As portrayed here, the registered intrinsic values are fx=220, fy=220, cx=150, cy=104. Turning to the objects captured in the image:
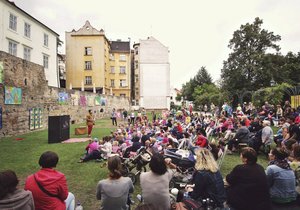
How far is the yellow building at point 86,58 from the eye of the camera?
150 ft

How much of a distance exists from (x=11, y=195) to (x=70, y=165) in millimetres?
5956

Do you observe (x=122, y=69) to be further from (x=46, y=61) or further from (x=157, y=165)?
(x=157, y=165)

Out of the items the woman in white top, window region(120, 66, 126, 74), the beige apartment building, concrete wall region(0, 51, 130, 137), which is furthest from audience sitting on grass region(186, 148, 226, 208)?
window region(120, 66, 126, 74)

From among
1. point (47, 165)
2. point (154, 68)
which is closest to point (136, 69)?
point (154, 68)

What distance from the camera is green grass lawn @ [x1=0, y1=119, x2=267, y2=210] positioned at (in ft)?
20.3

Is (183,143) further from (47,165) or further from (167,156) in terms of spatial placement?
(47,165)

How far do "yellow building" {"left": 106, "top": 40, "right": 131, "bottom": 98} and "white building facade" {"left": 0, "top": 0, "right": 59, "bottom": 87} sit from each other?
17117 mm

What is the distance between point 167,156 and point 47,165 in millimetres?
4199

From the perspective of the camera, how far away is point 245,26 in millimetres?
40125

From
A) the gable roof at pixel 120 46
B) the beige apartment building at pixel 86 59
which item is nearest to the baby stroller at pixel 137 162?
the beige apartment building at pixel 86 59

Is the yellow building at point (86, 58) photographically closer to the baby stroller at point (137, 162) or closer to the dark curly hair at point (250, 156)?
the baby stroller at point (137, 162)

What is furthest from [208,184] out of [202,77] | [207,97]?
[202,77]

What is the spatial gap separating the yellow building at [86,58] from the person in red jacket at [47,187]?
4312 cm

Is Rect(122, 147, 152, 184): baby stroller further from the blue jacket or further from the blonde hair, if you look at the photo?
the blue jacket
